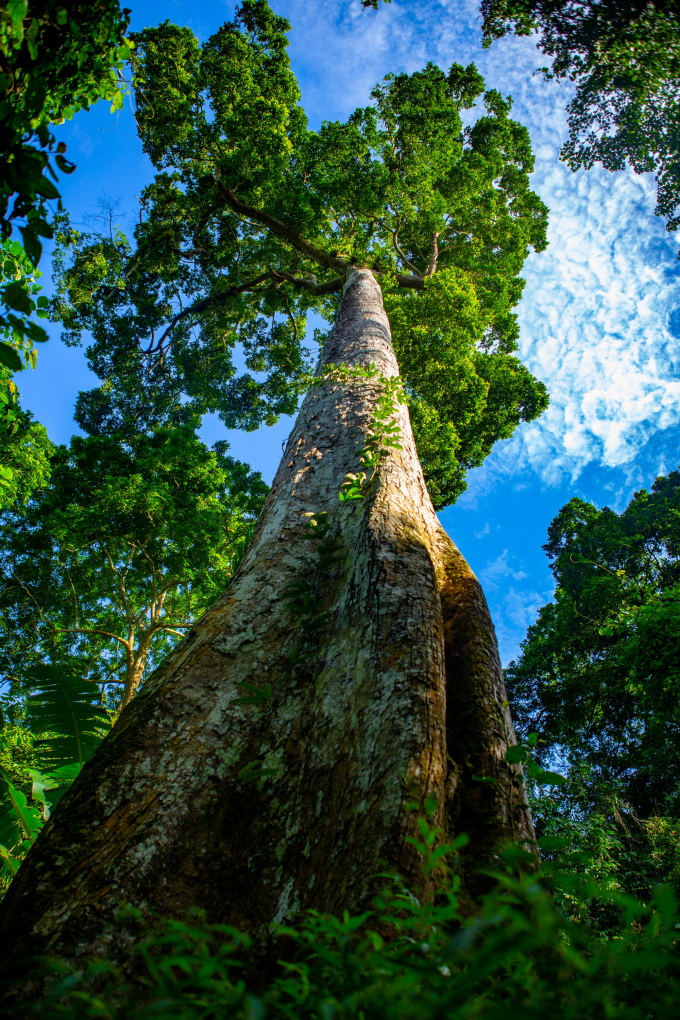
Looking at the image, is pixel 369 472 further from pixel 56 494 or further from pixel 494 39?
pixel 494 39

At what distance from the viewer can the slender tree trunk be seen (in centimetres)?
118

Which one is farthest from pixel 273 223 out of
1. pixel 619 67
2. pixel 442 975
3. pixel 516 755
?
pixel 442 975

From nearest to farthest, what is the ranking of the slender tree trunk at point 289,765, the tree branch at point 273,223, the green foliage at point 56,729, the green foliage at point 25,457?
the slender tree trunk at point 289,765, the green foliage at point 56,729, the green foliage at point 25,457, the tree branch at point 273,223

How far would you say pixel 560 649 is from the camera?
32.6ft

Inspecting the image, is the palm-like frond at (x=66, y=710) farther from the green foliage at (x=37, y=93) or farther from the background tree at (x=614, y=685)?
the background tree at (x=614, y=685)

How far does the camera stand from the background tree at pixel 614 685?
563 cm

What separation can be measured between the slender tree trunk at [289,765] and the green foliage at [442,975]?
6.7 inches

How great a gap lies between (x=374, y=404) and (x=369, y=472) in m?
0.87

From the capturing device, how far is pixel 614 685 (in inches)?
326

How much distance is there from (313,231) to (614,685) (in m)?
10.3

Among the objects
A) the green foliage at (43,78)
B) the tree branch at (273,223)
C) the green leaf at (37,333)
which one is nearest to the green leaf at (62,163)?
the green foliage at (43,78)

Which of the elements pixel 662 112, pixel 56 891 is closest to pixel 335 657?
pixel 56 891

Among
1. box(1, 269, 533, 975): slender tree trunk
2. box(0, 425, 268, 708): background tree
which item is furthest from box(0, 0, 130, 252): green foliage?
box(0, 425, 268, 708): background tree

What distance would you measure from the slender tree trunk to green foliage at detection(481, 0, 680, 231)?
26.7 feet
